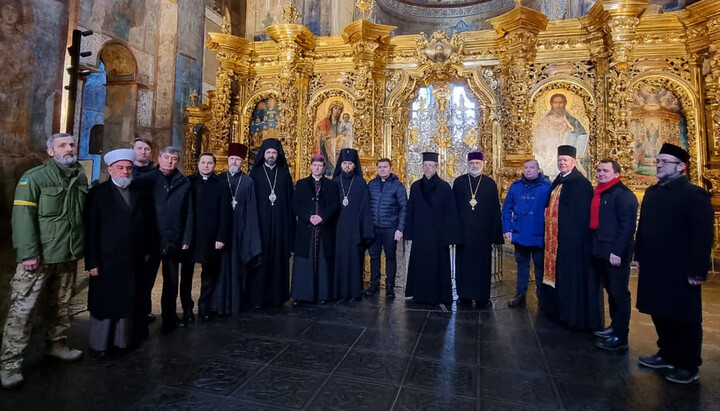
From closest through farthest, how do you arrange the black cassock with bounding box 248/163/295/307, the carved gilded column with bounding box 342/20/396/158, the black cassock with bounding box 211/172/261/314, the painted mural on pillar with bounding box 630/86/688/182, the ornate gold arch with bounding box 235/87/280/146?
the black cassock with bounding box 211/172/261/314, the black cassock with bounding box 248/163/295/307, the painted mural on pillar with bounding box 630/86/688/182, the carved gilded column with bounding box 342/20/396/158, the ornate gold arch with bounding box 235/87/280/146

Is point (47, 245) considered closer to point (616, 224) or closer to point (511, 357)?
point (511, 357)

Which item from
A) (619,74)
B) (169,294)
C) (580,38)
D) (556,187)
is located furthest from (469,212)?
(580,38)

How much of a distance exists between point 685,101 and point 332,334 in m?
9.56

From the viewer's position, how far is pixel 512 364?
3201 mm

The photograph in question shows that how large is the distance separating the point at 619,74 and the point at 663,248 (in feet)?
23.6

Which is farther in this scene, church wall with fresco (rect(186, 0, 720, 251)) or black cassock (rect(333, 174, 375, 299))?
church wall with fresco (rect(186, 0, 720, 251))

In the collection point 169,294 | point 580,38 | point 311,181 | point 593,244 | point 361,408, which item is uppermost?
point 580,38

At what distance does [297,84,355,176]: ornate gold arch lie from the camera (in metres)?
10.6

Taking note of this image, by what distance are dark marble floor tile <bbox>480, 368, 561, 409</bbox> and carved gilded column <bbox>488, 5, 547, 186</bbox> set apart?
6.82m

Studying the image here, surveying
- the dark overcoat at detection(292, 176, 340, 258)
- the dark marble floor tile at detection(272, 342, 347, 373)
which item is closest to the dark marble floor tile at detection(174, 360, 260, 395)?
the dark marble floor tile at detection(272, 342, 347, 373)

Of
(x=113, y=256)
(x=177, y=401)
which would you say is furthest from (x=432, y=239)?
(x=113, y=256)

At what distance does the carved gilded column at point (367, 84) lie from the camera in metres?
9.84

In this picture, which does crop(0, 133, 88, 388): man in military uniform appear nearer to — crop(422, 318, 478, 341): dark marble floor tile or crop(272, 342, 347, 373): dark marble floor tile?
crop(272, 342, 347, 373): dark marble floor tile

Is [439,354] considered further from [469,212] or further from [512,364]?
[469,212]
